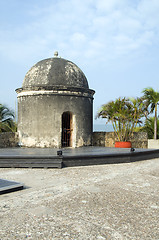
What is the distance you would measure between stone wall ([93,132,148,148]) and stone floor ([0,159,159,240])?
21.0 feet

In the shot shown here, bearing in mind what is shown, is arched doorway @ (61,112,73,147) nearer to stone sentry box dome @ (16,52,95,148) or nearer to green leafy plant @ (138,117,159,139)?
stone sentry box dome @ (16,52,95,148)

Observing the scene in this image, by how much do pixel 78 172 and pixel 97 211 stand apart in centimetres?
346

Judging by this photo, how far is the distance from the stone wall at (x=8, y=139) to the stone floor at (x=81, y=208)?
5202mm

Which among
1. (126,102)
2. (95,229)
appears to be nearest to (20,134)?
(126,102)

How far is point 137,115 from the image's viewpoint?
1232 centimetres

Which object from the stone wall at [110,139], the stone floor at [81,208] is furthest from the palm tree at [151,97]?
the stone floor at [81,208]

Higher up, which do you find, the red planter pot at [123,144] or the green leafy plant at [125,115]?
the green leafy plant at [125,115]

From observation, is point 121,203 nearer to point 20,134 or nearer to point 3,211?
point 3,211

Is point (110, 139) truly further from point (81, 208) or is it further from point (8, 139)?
point (81, 208)

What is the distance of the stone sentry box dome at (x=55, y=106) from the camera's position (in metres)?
11.4

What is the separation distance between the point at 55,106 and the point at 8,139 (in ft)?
9.34

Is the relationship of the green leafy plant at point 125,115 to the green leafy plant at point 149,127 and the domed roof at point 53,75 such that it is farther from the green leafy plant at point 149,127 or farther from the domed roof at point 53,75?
the green leafy plant at point 149,127

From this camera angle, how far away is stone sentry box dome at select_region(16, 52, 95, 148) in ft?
37.5

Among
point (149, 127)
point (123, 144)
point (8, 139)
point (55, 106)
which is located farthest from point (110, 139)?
point (149, 127)
